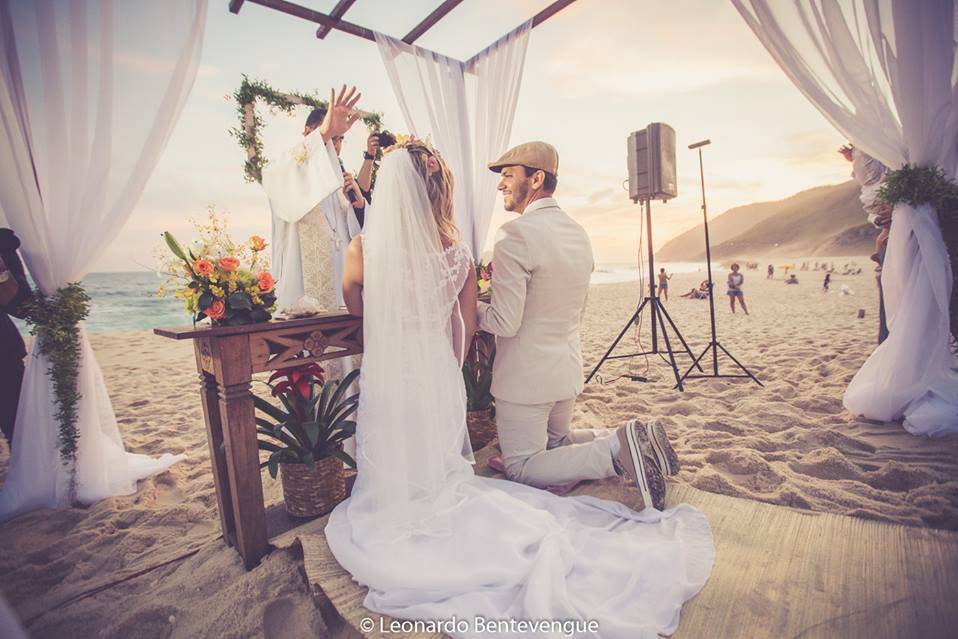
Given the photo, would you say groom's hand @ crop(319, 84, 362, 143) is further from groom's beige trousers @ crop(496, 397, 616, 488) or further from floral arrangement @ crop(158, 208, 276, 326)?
groom's beige trousers @ crop(496, 397, 616, 488)

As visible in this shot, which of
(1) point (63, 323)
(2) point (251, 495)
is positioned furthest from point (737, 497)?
(1) point (63, 323)

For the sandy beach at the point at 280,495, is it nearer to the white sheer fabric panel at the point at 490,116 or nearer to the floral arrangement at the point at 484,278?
the floral arrangement at the point at 484,278

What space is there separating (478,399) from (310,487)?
120cm

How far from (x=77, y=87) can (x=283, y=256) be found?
127 centimetres

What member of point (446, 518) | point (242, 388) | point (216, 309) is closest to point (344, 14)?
point (216, 309)

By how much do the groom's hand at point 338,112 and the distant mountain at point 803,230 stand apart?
98.8ft

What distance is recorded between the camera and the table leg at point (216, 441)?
1774 mm

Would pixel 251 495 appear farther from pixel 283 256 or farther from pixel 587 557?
pixel 283 256

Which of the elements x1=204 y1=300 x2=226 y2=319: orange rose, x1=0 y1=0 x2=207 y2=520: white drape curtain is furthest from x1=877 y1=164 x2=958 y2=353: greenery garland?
x1=0 y1=0 x2=207 y2=520: white drape curtain

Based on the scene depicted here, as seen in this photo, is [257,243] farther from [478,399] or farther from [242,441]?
[478,399]

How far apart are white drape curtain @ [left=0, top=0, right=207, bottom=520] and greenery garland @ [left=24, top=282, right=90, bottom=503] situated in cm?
4

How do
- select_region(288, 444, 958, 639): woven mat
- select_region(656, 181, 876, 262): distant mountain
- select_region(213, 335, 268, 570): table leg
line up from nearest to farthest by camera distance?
select_region(288, 444, 958, 639): woven mat, select_region(213, 335, 268, 570): table leg, select_region(656, 181, 876, 262): distant mountain

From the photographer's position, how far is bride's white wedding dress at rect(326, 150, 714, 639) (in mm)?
1265

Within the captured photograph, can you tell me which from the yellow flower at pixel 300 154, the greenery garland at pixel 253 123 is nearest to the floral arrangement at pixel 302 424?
the yellow flower at pixel 300 154
